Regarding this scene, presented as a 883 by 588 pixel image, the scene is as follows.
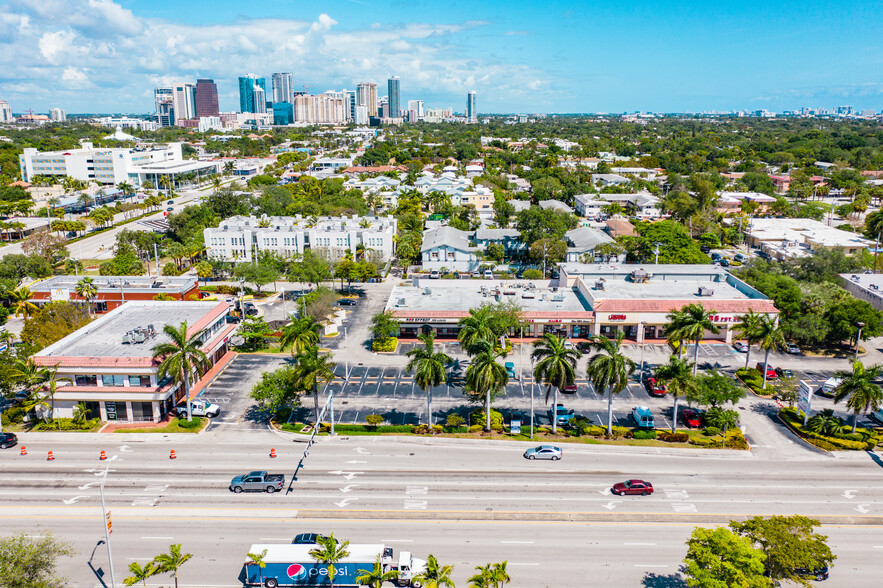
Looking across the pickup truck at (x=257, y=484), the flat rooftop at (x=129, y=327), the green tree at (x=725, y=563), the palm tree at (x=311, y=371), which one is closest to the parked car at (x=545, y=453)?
the green tree at (x=725, y=563)

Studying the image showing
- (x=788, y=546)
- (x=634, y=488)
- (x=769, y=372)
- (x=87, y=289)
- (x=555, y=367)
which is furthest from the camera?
(x=87, y=289)

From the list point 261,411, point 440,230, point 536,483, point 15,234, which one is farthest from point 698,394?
point 15,234

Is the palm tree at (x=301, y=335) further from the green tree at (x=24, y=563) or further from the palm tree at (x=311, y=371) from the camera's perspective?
the green tree at (x=24, y=563)

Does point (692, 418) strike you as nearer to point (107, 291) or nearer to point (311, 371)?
point (311, 371)

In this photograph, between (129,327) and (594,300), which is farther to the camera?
(594,300)

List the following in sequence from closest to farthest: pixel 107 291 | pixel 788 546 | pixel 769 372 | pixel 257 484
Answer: pixel 788 546, pixel 257 484, pixel 769 372, pixel 107 291

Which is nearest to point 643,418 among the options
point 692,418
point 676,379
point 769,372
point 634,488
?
point 692,418

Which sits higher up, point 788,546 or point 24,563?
point 24,563

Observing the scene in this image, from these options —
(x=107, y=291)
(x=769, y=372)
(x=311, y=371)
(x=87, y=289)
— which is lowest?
(x=769, y=372)
